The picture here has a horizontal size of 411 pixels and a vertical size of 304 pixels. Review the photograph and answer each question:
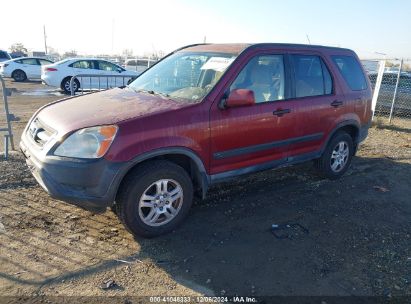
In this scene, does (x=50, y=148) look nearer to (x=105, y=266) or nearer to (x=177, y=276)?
(x=105, y=266)

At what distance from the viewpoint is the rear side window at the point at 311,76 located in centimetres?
473

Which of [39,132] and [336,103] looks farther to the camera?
[336,103]

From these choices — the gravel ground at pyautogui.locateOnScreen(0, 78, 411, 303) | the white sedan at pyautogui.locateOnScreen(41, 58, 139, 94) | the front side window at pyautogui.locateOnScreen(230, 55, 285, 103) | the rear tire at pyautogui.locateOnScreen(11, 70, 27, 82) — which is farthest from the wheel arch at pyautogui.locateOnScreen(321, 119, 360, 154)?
the rear tire at pyautogui.locateOnScreen(11, 70, 27, 82)

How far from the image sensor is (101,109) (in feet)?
12.2

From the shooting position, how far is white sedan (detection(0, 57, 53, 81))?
2048cm

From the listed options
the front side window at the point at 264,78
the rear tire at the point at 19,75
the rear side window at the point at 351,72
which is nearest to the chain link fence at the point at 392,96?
the rear side window at the point at 351,72

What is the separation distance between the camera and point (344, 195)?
201 inches

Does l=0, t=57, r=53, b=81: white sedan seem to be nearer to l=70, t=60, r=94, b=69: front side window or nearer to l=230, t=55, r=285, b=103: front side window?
l=70, t=60, r=94, b=69: front side window

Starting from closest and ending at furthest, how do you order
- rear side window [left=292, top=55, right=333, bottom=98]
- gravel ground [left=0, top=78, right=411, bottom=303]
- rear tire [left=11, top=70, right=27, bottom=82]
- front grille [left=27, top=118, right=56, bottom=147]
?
gravel ground [left=0, top=78, right=411, bottom=303], front grille [left=27, top=118, right=56, bottom=147], rear side window [left=292, top=55, right=333, bottom=98], rear tire [left=11, top=70, right=27, bottom=82]

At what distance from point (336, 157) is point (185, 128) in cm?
304

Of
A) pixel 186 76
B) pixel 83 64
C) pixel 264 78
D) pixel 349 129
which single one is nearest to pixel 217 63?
pixel 186 76

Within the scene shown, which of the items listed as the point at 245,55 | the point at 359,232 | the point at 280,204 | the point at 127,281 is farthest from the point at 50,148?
the point at 359,232

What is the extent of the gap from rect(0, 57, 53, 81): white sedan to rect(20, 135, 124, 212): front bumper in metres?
19.4

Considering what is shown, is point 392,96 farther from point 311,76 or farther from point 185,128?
point 185,128
